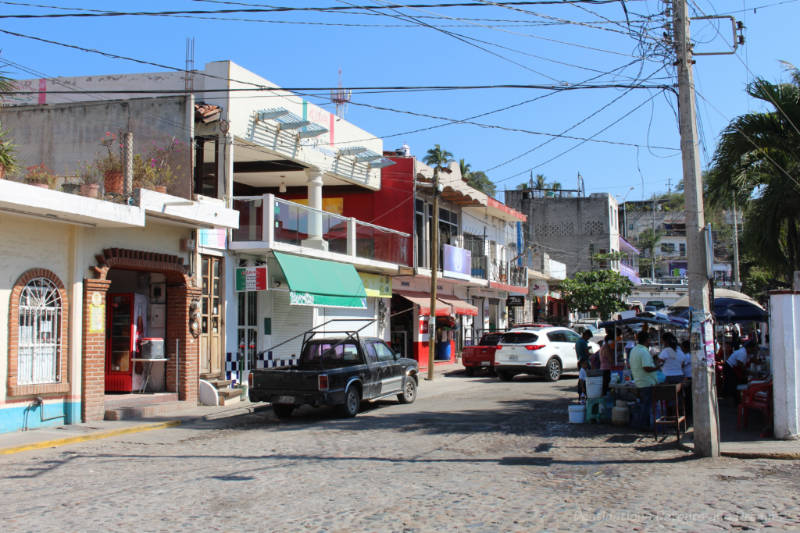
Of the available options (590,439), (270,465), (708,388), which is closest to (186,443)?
(270,465)

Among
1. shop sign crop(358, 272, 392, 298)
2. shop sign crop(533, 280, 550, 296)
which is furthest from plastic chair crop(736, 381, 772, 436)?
shop sign crop(533, 280, 550, 296)

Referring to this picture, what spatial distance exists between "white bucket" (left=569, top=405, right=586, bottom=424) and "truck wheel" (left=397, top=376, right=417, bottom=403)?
4971mm

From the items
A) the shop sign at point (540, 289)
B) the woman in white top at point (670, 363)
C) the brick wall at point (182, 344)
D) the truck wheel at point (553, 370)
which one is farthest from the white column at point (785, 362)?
the shop sign at point (540, 289)

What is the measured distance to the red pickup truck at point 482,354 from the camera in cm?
2606

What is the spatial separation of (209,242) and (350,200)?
35.2 feet

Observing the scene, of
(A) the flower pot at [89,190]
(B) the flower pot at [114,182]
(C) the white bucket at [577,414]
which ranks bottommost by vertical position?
(C) the white bucket at [577,414]

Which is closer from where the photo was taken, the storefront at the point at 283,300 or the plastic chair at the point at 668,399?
the plastic chair at the point at 668,399

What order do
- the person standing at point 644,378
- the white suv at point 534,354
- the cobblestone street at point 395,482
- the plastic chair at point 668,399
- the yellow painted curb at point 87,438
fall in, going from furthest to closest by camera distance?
1. the white suv at point 534,354
2. the person standing at point 644,378
3. the yellow painted curb at point 87,438
4. the plastic chair at point 668,399
5. the cobblestone street at point 395,482

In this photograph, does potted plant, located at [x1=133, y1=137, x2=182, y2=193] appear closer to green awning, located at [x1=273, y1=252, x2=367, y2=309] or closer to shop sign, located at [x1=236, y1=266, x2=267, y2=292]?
shop sign, located at [x1=236, y1=266, x2=267, y2=292]

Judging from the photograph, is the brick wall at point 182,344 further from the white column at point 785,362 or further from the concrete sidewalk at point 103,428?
the white column at point 785,362

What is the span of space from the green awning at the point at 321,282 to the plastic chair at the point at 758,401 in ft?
36.3

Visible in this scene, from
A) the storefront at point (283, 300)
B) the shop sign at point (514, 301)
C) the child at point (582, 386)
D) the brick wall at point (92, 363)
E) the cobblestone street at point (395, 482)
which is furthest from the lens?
the shop sign at point (514, 301)

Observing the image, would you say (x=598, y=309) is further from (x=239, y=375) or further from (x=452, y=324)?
(x=239, y=375)

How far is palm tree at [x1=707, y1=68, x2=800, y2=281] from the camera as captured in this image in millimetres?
13867
